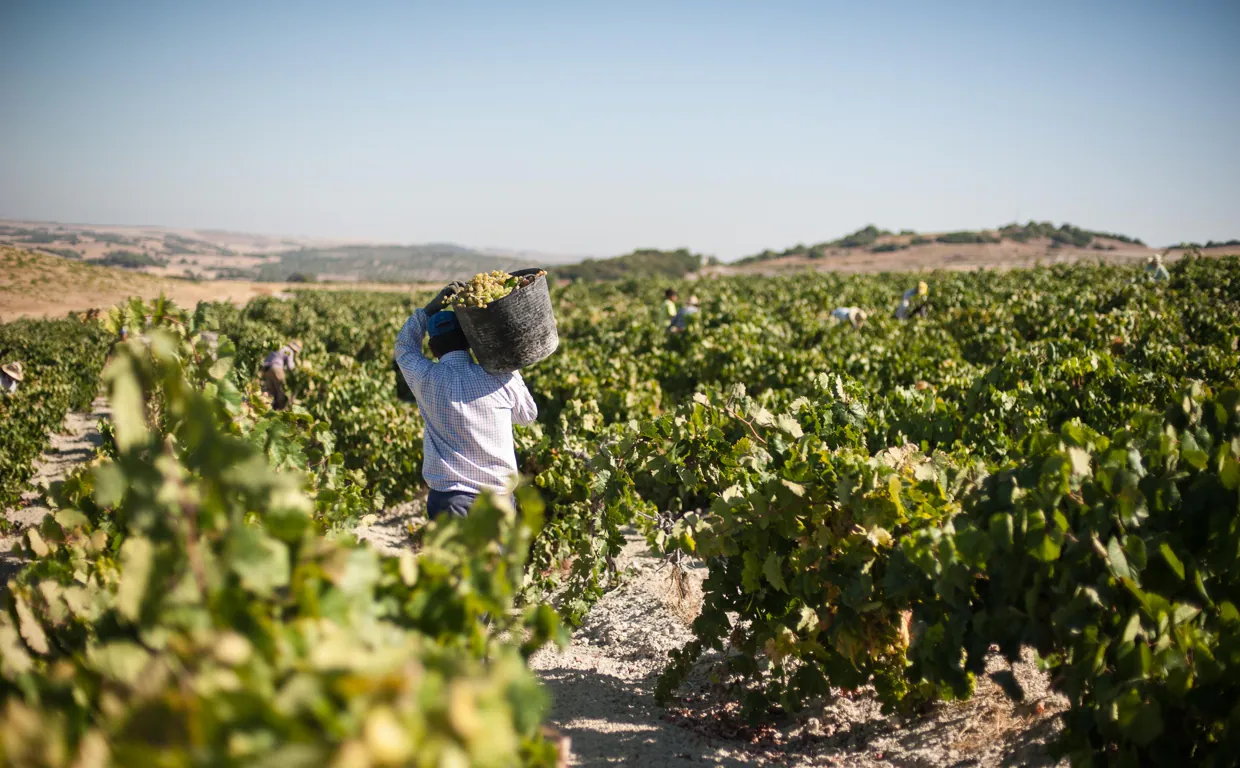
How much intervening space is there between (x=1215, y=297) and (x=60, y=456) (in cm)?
1889

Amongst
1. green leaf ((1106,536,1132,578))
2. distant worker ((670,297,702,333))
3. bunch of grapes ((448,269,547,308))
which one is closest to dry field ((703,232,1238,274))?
distant worker ((670,297,702,333))

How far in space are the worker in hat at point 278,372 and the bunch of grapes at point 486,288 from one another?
6.78m

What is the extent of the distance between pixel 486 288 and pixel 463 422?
58 cm

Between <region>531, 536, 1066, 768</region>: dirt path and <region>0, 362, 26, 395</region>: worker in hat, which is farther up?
<region>0, 362, 26, 395</region>: worker in hat

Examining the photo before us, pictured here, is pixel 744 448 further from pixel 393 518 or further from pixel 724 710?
pixel 393 518

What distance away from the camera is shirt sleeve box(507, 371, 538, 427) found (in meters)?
3.07

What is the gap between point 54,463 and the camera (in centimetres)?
945

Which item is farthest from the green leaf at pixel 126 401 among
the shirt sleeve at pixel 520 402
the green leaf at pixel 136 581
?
the shirt sleeve at pixel 520 402

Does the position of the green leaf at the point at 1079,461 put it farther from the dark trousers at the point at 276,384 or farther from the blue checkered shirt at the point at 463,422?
the dark trousers at the point at 276,384

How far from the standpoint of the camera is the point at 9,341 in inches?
613

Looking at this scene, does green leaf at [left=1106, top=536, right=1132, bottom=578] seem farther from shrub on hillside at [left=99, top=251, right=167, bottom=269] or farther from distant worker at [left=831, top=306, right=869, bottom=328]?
shrub on hillside at [left=99, top=251, right=167, bottom=269]

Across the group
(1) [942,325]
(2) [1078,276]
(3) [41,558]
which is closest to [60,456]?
(3) [41,558]

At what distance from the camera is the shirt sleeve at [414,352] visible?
9.83 ft

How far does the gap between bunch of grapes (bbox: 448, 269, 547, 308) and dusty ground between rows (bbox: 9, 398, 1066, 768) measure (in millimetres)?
1189
